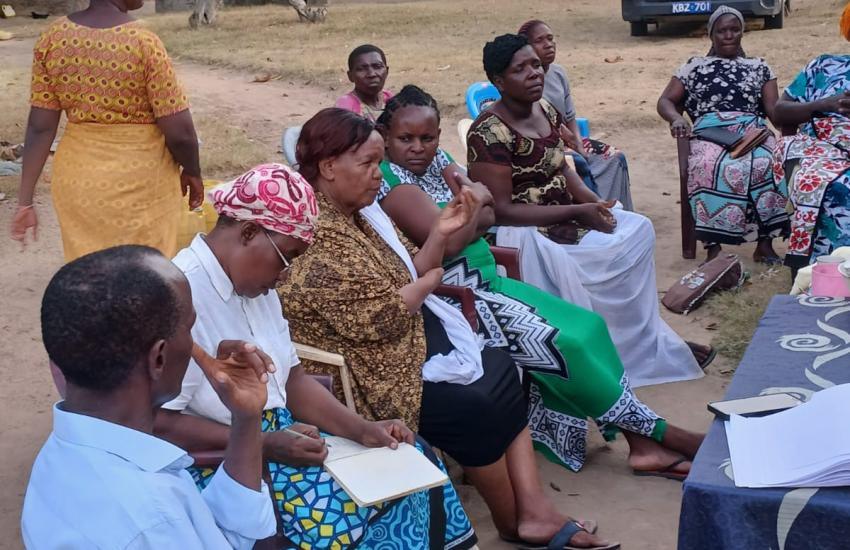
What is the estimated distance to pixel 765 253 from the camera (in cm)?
632

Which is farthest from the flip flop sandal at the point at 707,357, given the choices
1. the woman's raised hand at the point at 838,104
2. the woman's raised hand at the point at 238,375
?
the woman's raised hand at the point at 238,375

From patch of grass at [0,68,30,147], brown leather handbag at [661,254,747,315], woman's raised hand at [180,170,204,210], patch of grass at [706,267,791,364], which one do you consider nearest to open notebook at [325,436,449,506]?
woman's raised hand at [180,170,204,210]

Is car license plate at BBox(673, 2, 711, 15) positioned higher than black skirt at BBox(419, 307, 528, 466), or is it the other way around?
black skirt at BBox(419, 307, 528, 466)

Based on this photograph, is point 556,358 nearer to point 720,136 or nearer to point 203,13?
point 720,136

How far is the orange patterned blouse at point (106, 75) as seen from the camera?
3.64 metres

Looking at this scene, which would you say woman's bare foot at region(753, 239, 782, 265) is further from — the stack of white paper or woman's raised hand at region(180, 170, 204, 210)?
the stack of white paper

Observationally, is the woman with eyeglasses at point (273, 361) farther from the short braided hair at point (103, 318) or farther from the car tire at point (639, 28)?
the car tire at point (639, 28)

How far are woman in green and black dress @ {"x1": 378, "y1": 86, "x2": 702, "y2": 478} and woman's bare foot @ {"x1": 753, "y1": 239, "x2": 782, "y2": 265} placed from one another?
2.61 meters

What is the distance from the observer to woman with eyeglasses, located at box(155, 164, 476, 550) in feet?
8.66

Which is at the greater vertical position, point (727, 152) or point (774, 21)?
point (727, 152)

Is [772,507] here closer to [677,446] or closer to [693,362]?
[677,446]

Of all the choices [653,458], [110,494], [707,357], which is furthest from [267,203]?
[707,357]

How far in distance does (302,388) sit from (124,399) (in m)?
1.25

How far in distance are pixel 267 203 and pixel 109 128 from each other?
133 centimetres
